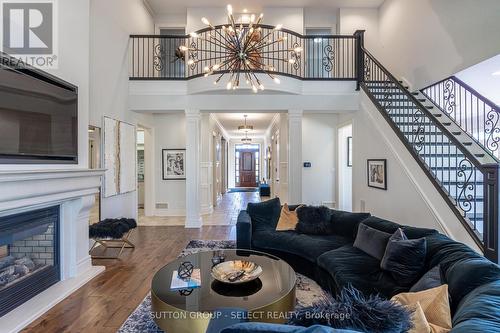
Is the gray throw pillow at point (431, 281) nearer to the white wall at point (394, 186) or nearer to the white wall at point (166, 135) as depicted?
the white wall at point (394, 186)

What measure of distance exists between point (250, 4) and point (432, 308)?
25.5 ft

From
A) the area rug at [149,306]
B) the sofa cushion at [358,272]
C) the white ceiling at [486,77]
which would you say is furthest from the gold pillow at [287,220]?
the white ceiling at [486,77]

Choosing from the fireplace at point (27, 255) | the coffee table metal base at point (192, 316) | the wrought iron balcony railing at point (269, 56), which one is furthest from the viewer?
the wrought iron balcony railing at point (269, 56)

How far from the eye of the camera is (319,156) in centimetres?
734

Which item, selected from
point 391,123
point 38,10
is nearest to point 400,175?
point 391,123

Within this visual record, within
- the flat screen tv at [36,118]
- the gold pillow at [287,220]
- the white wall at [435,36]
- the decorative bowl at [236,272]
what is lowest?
the decorative bowl at [236,272]

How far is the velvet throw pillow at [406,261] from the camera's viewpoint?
2176 mm

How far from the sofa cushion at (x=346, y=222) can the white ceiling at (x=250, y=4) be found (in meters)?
6.11

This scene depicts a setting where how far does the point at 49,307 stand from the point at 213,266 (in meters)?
1.69

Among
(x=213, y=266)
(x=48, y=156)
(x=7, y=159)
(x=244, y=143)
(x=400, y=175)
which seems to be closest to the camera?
(x=7, y=159)

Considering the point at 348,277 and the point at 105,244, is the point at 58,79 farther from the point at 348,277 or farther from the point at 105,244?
the point at 348,277

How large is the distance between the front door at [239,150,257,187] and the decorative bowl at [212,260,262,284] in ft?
45.6

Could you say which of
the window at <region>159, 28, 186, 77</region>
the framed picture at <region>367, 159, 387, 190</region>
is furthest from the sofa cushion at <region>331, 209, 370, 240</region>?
the window at <region>159, 28, 186, 77</region>

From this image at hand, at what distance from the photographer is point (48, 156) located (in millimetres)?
2883
